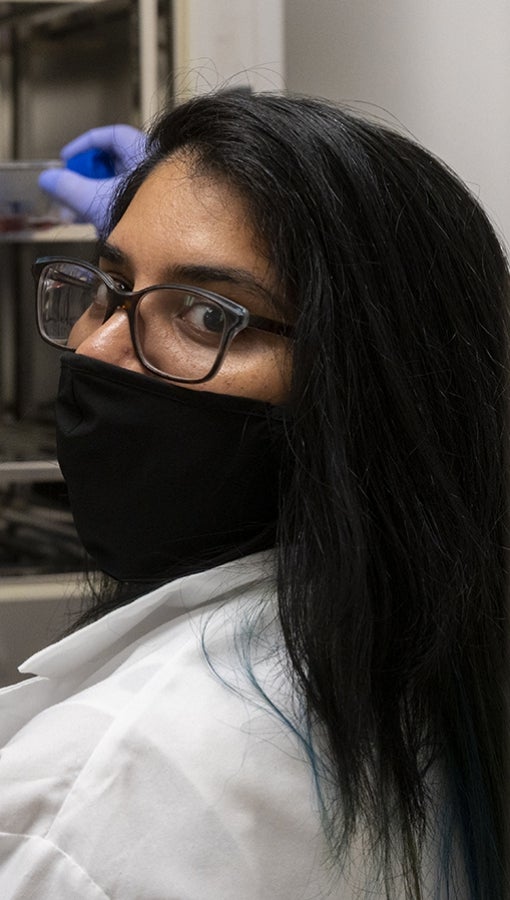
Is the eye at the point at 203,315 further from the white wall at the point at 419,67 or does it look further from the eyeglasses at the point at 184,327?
the white wall at the point at 419,67

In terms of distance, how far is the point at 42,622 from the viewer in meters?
2.08

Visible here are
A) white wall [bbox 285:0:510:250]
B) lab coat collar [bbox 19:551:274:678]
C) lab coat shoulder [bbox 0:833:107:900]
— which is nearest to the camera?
lab coat shoulder [bbox 0:833:107:900]

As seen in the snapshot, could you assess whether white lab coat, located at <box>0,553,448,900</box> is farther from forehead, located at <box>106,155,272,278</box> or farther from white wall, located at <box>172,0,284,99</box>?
white wall, located at <box>172,0,284,99</box>

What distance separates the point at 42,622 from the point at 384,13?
1320 millimetres

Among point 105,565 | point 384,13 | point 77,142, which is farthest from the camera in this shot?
point 77,142

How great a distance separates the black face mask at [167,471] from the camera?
32.8 inches

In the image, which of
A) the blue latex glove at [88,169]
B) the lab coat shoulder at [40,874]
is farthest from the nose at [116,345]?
the blue latex glove at [88,169]

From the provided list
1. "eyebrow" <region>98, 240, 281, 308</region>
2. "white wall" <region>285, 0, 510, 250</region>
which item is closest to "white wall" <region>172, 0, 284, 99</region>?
"white wall" <region>285, 0, 510, 250</region>

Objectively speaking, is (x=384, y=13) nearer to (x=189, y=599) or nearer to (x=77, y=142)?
(x=77, y=142)

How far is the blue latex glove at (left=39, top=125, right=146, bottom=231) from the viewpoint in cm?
194

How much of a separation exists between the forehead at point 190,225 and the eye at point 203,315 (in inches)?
1.3

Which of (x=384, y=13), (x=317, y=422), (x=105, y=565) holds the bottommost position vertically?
(x=105, y=565)

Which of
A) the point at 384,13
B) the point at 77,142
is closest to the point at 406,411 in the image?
the point at 384,13

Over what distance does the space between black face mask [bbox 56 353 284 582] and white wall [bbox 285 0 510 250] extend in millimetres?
379
